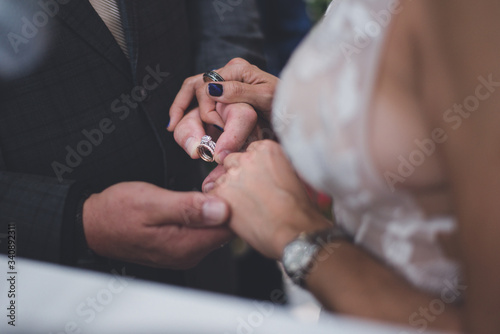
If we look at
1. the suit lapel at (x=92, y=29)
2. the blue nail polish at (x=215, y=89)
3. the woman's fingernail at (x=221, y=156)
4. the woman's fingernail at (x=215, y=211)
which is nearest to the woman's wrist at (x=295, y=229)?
the woman's fingernail at (x=215, y=211)

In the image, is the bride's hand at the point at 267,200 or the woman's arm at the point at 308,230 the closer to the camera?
the woman's arm at the point at 308,230

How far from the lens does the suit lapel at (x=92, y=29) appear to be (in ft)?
2.90

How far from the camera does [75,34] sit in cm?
91

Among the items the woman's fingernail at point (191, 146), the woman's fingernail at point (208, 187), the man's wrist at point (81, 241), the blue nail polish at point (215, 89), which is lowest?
the man's wrist at point (81, 241)

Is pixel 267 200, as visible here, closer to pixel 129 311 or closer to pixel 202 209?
pixel 202 209

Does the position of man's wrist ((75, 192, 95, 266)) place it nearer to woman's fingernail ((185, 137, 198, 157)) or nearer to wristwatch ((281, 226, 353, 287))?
woman's fingernail ((185, 137, 198, 157))

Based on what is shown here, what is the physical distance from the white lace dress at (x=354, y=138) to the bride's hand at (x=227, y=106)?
9.7 inches

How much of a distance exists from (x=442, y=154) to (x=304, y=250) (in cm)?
24

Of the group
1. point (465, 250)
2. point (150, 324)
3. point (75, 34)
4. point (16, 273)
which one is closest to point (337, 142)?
point (465, 250)

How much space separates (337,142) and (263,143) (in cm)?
26

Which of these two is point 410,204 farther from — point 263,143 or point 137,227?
point 137,227

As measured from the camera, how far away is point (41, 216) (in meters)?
0.85

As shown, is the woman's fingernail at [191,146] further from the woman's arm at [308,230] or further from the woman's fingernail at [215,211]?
the woman's fingernail at [215,211]

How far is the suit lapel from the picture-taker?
34.8 inches
